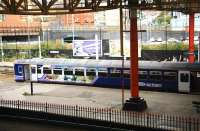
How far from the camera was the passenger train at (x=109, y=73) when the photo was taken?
3045cm

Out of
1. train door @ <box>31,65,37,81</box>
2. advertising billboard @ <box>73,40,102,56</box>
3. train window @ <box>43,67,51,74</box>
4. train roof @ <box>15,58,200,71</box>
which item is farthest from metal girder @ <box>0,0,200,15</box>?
advertising billboard @ <box>73,40,102,56</box>

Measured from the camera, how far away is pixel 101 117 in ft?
Result: 69.5

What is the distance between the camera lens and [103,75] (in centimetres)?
3381

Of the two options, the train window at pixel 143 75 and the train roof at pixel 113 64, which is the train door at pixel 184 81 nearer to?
the train roof at pixel 113 64

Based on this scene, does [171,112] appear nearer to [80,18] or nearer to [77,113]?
[77,113]

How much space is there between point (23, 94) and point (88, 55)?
47.3 feet

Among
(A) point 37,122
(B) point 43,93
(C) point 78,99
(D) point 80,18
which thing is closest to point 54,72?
(B) point 43,93

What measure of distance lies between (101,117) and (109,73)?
1239cm

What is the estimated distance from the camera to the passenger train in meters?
30.5

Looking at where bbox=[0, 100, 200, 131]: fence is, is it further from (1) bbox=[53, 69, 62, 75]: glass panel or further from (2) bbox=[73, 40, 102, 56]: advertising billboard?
(2) bbox=[73, 40, 102, 56]: advertising billboard

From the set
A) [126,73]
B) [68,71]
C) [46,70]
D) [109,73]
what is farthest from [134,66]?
[46,70]

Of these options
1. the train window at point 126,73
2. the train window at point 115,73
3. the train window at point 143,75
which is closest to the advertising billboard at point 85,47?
the train window at point 115,73

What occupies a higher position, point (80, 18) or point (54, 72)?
point (80, 18)

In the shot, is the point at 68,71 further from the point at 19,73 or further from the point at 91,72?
the point at 19,73
